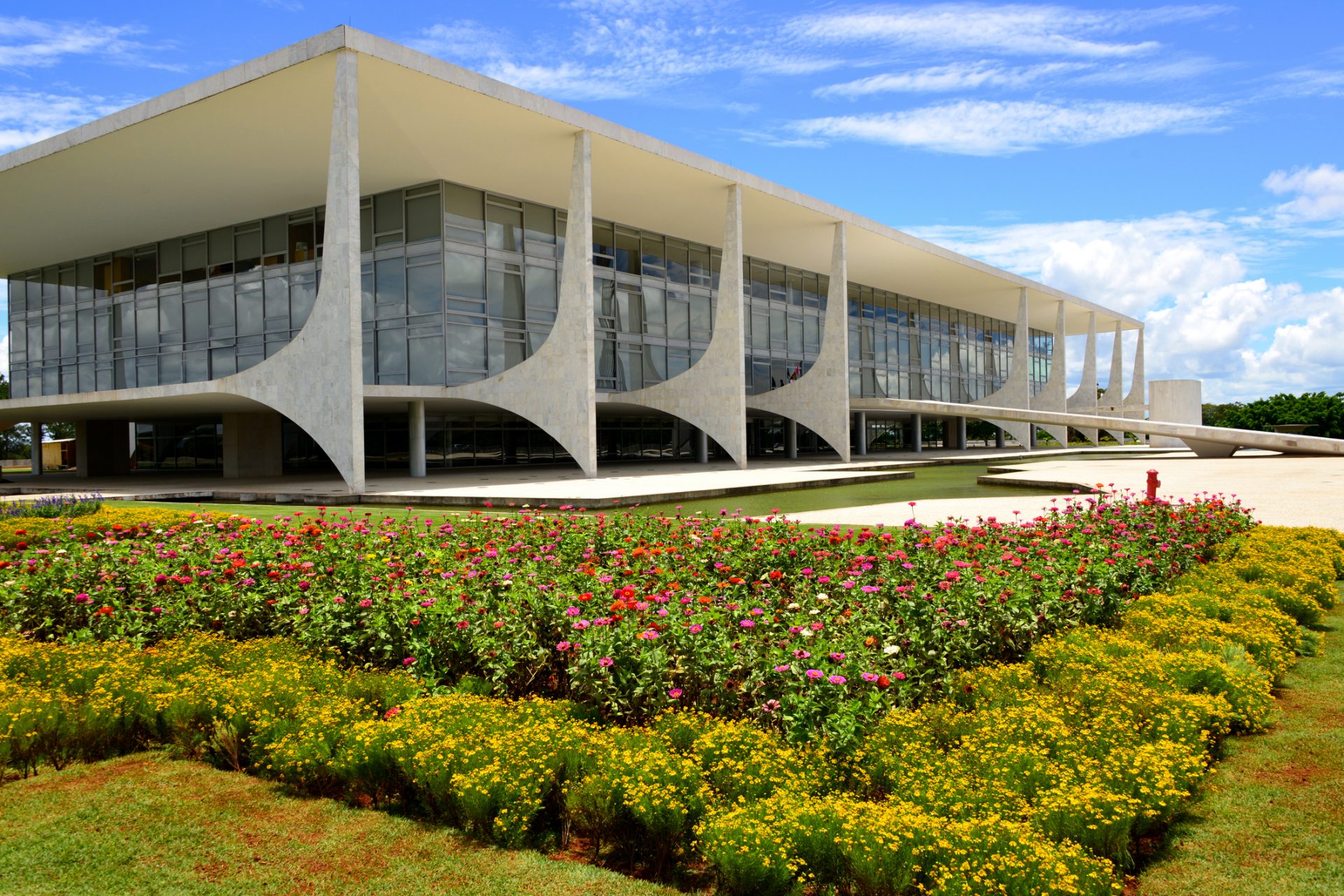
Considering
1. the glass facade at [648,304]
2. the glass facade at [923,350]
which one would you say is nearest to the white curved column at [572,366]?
the glass facade at [648,304]

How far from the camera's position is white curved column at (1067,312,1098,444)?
213ft

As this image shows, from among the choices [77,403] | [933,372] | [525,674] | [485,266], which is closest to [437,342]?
[485,266]

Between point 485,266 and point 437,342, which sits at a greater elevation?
point 485,266

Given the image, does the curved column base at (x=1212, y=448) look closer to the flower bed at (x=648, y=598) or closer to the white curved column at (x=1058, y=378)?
the white curved column at (x=1058, y=378)

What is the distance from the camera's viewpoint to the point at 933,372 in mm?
56406

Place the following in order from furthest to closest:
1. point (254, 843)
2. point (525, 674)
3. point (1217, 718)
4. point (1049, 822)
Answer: point (525, 674), point (1217, 718), point (254, 843), point (1049, 822)

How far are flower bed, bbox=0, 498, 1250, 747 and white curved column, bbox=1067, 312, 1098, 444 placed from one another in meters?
60.2

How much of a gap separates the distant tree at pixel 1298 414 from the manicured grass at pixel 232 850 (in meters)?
62.9

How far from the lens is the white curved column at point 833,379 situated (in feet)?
120

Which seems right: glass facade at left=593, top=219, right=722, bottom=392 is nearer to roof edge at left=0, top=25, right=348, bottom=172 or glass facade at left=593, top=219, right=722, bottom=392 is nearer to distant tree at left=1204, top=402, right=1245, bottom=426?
roof edge at left=0, top=25, right=348, bottom=172

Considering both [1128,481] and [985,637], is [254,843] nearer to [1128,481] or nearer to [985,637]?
[985,637]

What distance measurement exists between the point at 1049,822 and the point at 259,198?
3202cm

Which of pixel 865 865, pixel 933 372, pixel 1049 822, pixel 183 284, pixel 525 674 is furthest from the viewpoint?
pixel 933 372

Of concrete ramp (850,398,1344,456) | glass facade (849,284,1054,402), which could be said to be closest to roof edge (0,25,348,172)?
concrete ramp (850,398,1344,456)
